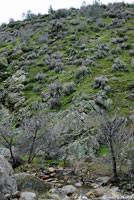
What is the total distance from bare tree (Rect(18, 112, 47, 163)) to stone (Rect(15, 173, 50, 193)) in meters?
4.73

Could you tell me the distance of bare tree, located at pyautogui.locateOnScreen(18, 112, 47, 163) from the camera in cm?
1464

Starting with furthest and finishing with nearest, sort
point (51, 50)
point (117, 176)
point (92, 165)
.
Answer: point (51, 50) < point (92, 165) < point (117, 176)

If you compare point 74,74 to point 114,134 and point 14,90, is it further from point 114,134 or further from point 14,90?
point 114,134

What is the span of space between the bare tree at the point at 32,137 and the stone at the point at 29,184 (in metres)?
4.73

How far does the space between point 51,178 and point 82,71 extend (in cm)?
1519

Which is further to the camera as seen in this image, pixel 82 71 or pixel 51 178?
pixel 82 71

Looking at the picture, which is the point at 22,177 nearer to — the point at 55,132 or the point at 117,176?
the point at 117,176

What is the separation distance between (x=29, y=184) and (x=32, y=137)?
6480mm

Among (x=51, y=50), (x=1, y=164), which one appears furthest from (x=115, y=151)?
(x=51, y=50)

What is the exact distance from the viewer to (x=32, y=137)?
15570 millimetres

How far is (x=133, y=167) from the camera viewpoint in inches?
422

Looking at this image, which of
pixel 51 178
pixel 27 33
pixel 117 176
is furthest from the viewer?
pixel 27 33

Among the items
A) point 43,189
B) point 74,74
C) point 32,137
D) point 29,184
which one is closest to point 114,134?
point 43,189

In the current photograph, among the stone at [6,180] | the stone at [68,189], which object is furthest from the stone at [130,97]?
the stone at [6,180]
